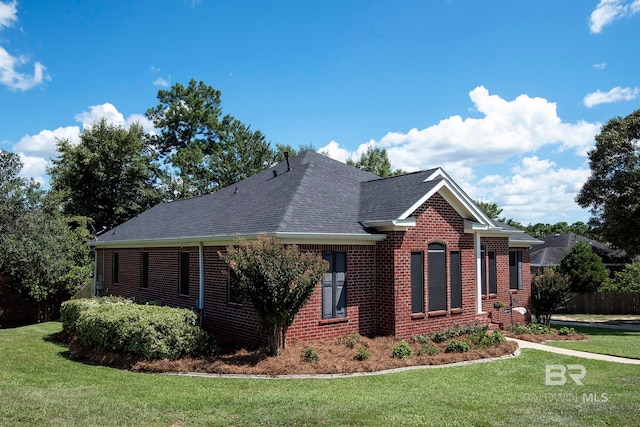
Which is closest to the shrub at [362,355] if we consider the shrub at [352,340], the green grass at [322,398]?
the shrub at [352,340]

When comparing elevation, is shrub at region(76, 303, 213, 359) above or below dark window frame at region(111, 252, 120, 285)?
below

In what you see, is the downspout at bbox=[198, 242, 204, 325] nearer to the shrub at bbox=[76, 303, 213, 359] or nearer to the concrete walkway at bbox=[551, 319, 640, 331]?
the shrub at bbox=[76, 303, 213, 359]

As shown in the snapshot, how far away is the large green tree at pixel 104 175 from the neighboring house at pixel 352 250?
1856 cm

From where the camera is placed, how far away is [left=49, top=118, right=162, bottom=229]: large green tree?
3541 cm

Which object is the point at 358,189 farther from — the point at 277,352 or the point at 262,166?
the point at 262,166

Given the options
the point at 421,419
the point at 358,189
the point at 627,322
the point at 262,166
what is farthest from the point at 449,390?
the point at 262,166

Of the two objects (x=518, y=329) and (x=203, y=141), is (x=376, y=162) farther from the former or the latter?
(x=518, y=329)

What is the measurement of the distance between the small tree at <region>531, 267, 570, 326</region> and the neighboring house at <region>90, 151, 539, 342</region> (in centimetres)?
153

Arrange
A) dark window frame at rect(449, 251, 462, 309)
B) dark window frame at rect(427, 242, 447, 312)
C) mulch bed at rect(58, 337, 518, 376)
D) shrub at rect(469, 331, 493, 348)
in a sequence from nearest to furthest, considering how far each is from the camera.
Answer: mulch bed at rect(58, 337, 518, 376) < shrub at rect(469, 331, 493, 348) < dark window frame at rect(427, 242, 447, 312) < dark window frame at rect(449, 251, 462, 309)

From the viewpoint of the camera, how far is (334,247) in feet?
45.0

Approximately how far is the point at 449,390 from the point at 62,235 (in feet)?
71.2

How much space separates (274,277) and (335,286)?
3.07 meters

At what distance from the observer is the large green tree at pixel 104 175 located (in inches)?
1394

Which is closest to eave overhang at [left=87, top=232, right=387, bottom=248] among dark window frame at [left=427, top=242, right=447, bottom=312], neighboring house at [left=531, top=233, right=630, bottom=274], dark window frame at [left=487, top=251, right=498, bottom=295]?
dark window frame at [left=427, top=242, right=447, bottom=312]
